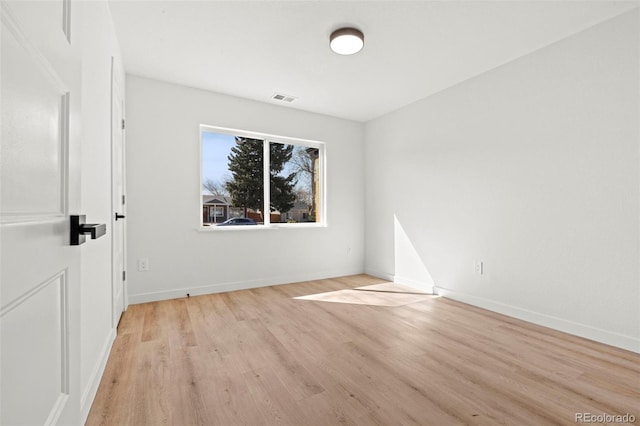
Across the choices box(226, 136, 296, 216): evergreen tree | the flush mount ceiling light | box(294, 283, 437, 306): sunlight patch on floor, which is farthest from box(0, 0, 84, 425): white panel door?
box(226, 136, 296, 216): evergreen tree

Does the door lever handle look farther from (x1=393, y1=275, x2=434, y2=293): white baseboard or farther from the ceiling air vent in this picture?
(x1=393, y1=275, x2=434, y2=293): white baseboard

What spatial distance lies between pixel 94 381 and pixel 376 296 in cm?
270

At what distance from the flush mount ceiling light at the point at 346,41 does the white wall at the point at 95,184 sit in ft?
5.36

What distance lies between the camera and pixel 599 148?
2.35 m

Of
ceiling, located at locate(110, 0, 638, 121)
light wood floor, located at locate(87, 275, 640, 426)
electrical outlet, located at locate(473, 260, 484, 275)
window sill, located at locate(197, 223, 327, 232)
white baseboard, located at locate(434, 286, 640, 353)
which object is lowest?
light wood floor, located at locate(87, 275, 640, 426)

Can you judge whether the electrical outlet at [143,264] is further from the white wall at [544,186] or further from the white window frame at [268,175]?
the white wall at [544,186]

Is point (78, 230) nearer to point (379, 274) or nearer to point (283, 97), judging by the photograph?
point (283, 97)

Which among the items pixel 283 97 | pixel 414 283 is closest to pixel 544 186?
pixel 414 283

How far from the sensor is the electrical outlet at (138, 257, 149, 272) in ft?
10.5

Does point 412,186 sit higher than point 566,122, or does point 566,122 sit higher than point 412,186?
point 566,122

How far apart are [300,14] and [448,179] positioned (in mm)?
2356

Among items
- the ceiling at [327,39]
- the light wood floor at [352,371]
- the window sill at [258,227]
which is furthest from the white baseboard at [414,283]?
the ceiling at [327,39]

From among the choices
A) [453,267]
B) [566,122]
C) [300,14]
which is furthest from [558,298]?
[300,14]

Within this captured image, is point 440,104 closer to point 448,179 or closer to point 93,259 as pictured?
point 448,179
